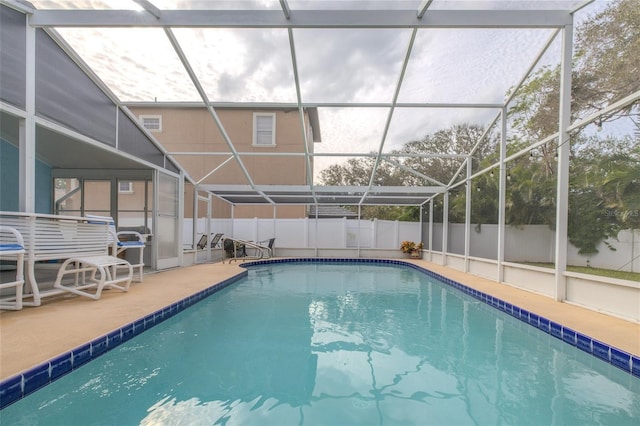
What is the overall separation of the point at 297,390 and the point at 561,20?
20.4 feet

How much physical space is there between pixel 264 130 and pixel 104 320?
9.67 meters

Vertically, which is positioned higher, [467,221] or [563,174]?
[563,174]

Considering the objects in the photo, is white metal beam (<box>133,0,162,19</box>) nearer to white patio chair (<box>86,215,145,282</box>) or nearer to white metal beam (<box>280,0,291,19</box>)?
white metal beam (<box>280,0,291,19</box>)

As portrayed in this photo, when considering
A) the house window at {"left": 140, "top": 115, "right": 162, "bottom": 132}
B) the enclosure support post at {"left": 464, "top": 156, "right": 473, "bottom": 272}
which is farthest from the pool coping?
the house window at {"left": 140, "top": 115, "right": 162, "bottom": 132}

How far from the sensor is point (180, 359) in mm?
3195

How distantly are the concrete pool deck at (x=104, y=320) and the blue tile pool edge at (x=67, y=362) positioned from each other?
49 mm

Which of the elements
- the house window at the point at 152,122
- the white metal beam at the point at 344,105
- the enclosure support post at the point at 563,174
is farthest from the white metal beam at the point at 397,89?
the house window at the point at 152,122

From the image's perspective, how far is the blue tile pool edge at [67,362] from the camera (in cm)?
224

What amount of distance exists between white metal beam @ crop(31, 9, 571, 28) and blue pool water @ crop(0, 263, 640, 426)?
415cm

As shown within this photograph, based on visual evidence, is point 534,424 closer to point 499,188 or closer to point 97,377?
point 97,377

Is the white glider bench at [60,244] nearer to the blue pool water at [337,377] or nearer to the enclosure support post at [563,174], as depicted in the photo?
the blue pool water at [337,377]

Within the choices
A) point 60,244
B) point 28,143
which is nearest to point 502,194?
point 60,244

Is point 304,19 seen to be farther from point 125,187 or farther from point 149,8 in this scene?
point 125,187

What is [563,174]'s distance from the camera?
5094 mm
